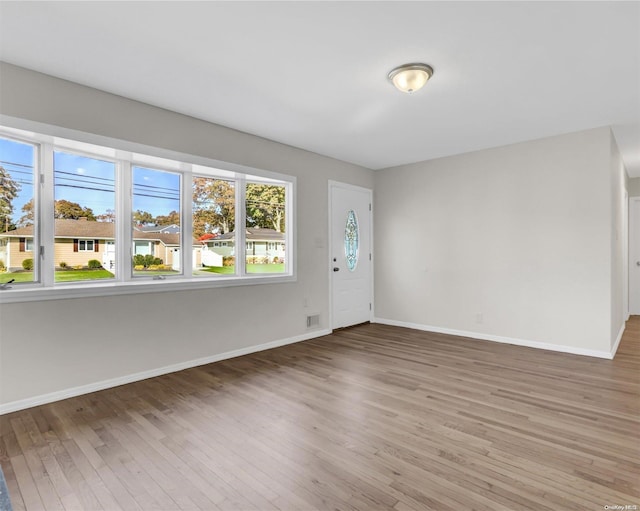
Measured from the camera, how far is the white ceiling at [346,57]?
2154 millimetres

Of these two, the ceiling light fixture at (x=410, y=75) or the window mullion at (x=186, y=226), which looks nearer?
the ceiling light fixture at (x=410, y=75)

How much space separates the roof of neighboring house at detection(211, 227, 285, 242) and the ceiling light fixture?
8.29 feet

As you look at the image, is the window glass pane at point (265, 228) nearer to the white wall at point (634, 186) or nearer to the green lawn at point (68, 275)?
the green lawn at point (68, 275)

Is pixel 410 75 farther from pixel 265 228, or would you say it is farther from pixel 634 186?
pixel 634 186

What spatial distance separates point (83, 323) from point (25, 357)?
45 cm

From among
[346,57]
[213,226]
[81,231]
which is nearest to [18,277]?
[81,231]

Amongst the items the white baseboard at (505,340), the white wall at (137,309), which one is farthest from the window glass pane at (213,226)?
the white baseboard at (505,340)

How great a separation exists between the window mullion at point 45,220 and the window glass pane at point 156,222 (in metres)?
0.69

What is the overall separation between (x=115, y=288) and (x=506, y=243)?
4720mm

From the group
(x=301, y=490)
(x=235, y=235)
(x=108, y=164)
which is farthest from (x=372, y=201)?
(x=301, y=490)

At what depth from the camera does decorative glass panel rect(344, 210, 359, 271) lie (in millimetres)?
5770

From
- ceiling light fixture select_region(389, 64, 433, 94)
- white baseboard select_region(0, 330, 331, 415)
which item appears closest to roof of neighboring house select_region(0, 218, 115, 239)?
white baseboard select_region(0, 330, 331, 415)

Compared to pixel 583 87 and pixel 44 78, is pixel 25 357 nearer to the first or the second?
pixel 44 78

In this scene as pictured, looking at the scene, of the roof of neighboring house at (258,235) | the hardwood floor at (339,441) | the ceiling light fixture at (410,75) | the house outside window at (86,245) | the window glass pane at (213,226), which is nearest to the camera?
the hardwood floor at (339,441)
